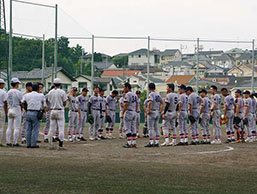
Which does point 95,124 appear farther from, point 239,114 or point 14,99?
point 239,114

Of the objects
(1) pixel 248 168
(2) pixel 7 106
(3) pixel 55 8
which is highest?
(3) pixel 55 8

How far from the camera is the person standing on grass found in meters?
16.1

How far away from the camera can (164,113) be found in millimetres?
17766

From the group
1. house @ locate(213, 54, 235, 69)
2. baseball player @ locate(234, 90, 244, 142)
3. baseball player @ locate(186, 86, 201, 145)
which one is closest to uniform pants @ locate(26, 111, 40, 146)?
baseball player @ locate(186, 86, 201, 145)

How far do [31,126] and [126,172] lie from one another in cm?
660

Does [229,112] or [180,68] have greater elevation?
[180,68]

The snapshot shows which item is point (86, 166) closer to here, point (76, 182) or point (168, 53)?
point (76, 182)

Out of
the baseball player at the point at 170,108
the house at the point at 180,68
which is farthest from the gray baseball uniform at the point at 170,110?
the house at the point at 180,68

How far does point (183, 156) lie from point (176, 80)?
65872 mm

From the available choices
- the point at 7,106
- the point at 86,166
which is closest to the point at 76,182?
the point at 86,166

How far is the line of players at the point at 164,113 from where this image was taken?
17.0 metres

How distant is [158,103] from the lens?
682 inches

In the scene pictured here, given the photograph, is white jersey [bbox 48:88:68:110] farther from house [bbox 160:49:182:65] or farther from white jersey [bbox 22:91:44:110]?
house [bbox 160:49:182:65]

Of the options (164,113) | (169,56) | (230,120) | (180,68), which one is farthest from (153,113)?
(169,56)
